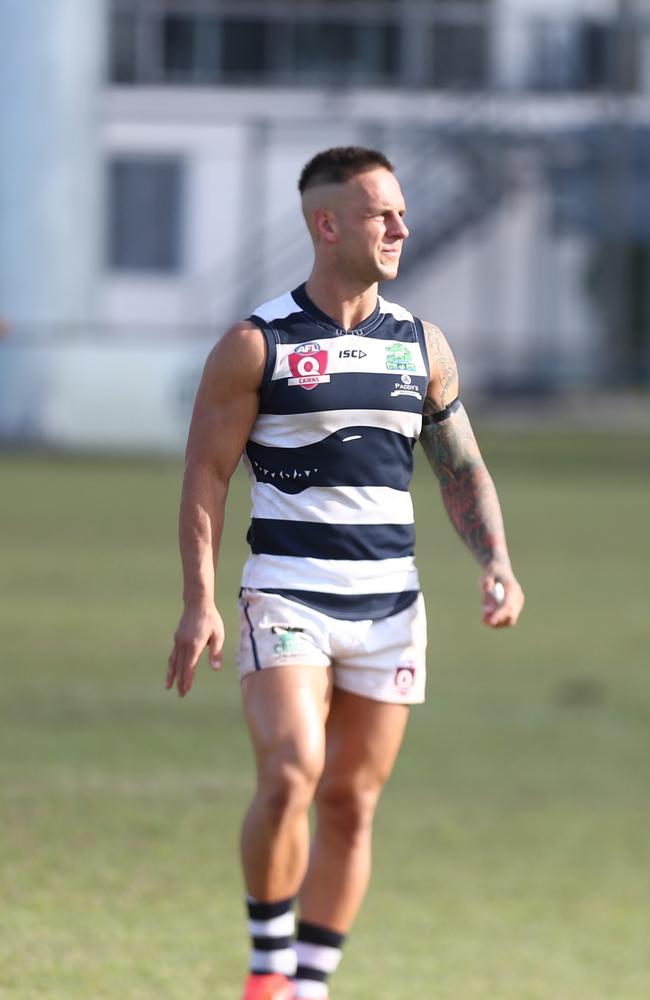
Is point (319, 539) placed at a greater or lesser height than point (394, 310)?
lesser

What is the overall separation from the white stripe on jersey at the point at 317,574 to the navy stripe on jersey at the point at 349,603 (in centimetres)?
1

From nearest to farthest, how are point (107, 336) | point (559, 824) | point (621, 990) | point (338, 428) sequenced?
point (338, 428) < point (621, 990) < point (559, 824) < point (107, 336)

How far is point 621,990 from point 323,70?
32.9 meters

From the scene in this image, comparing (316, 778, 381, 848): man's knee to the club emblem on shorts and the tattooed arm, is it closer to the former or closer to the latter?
the club emblem on shorts

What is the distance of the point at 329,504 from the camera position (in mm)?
4555

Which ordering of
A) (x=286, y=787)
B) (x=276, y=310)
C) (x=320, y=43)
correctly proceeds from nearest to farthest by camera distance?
1. (x=286, y=787)
2. (x=276, y=310)
3. (x=320, y=43)

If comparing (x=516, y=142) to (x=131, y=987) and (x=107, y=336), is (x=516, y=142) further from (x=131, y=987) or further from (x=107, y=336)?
(x=131, y=987)

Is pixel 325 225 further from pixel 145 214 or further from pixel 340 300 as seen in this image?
pixel 145 214

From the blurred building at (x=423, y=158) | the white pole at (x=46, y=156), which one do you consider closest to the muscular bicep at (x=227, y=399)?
the white pole at (x=46, y=156)

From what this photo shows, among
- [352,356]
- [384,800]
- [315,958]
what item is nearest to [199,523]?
[352,356]

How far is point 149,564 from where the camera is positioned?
1530 cm

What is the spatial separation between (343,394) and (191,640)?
2.28ft

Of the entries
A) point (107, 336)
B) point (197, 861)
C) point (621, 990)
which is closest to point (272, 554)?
point (621, 990)

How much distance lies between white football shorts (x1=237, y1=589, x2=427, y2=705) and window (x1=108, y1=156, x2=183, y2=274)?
33827 mm
